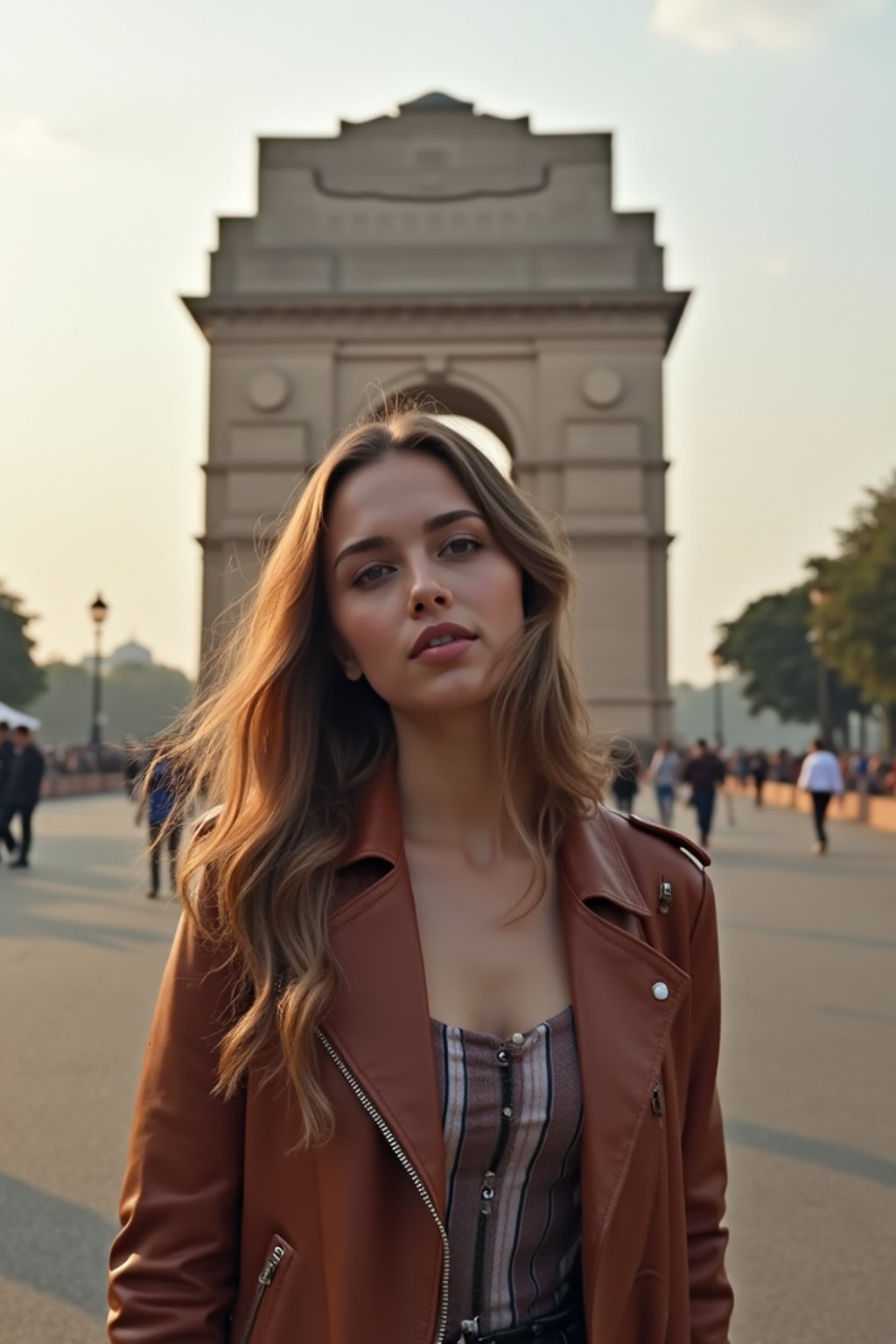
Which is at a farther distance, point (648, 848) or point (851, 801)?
point (851, 801)

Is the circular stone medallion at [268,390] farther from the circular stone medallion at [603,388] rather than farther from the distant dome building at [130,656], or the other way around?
the distant dome building at [130,656]

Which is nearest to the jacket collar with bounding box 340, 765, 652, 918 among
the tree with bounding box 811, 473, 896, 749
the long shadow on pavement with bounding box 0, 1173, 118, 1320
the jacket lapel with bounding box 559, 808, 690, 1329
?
the jacket lapel with bounding box 559, 808, 690, 1329

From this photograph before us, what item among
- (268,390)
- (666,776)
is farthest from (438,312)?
(666,776)

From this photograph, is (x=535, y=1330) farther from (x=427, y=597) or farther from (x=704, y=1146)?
(x=427, y=597)

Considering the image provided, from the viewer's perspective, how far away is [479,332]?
108 ft

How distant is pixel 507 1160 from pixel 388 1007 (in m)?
0.26

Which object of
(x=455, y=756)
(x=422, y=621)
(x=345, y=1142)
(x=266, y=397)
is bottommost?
(x=345, y=1142)

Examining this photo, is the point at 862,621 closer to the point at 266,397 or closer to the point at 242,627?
the point at 266,397

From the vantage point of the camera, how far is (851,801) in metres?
26.2

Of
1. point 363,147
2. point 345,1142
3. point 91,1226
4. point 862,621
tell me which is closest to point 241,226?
point 363,147

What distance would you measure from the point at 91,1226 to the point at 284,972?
2840 millimetres

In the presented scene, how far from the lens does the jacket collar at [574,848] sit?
1.83m

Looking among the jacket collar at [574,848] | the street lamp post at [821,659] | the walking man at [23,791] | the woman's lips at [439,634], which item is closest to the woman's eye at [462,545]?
the woman's lips at [439,634]

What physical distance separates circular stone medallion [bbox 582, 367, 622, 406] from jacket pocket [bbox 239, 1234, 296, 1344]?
31.4 meters
